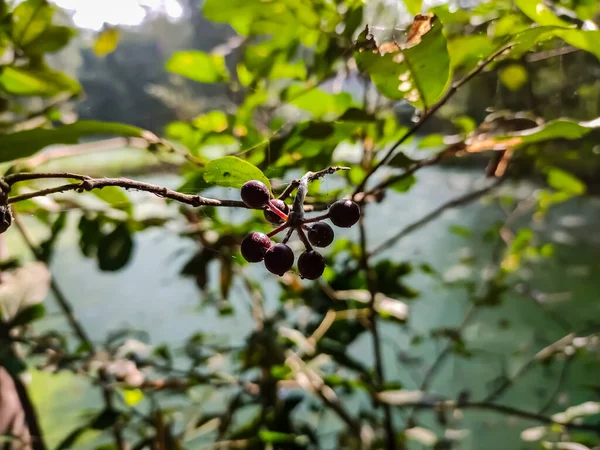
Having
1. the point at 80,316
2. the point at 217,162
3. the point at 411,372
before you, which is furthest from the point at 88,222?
the point at 411,372

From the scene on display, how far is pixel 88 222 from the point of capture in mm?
620

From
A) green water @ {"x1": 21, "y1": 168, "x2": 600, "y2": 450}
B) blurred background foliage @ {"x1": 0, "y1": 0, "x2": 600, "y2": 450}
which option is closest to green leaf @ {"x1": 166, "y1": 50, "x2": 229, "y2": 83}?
blurred background foliage @ {"x1": 0, "y1": 0, "x2": 600, "y2": 450}

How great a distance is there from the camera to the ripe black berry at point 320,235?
0.24 meters

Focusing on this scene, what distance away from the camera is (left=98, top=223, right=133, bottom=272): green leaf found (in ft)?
2.10

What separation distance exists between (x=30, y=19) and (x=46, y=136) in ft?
0.97

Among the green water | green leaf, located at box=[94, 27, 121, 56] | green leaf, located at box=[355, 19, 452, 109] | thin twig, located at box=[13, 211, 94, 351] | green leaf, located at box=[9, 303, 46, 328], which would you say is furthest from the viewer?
the green water

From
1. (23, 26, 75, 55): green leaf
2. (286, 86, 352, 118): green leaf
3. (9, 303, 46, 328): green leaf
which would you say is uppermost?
(23, 26, 75, 55): green leaf

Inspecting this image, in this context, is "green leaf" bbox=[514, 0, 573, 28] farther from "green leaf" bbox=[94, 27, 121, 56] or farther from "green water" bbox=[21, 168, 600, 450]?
"green water" bbox=[21, 168, 600, 450]

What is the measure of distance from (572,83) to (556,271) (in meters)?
0.94

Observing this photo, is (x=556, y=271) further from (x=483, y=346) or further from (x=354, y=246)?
(x=354, y=246)

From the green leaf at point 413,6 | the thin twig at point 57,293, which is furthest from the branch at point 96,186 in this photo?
the thin twig at point 57,293

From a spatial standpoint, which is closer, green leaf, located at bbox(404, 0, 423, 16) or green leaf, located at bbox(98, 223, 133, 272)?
green leaf, located at bbox(404, 0, 423, 16)

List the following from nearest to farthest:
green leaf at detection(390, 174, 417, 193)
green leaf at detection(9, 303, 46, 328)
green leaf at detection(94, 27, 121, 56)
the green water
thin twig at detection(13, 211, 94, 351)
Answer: green leaf at detection(390, 174, 417, 193) → green leaf at detection(9, 303, 46, 328) → thin twig at detection(13, 211, 94, 351) → green leaf at detection(94, 27, 121, 56) → the green water

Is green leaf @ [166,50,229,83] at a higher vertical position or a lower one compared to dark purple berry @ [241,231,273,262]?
higher
